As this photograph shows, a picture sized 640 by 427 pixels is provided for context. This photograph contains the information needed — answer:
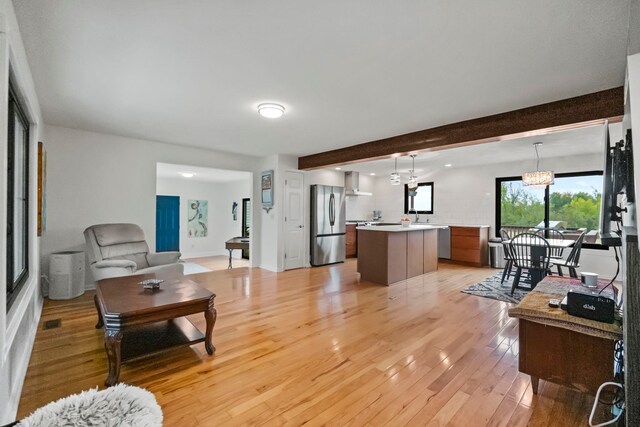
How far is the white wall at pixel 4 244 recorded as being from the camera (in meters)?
1.40

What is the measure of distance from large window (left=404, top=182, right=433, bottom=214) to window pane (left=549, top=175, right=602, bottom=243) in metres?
2.54

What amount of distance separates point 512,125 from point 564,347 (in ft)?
7.98

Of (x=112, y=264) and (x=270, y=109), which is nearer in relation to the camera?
(x=270, y=109)

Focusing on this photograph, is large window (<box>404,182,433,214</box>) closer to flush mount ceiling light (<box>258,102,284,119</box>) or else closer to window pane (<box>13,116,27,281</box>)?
flush mount ceiling light (<box>258,102,284,119</box>)

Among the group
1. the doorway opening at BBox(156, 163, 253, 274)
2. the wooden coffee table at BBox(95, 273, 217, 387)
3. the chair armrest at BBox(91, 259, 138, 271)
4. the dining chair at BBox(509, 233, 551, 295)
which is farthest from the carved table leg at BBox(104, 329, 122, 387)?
the doorway opening at BBox(156, 163, 253, 274)

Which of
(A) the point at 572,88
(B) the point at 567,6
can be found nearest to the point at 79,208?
(B) the point at 567,6

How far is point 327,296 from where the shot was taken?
4.05m

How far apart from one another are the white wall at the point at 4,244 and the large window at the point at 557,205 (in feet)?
23.4

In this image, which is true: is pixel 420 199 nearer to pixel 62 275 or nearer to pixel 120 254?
pixel 120 254

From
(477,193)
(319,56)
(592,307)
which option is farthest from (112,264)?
(477,193)

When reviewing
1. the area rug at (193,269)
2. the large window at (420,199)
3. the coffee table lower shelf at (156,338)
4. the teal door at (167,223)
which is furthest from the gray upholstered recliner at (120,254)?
the large window at (420,199)

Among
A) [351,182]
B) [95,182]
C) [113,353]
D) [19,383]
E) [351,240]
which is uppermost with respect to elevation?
Answer: [351,182]

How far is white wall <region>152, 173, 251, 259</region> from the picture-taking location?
8227 mm

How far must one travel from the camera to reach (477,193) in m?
6.83
